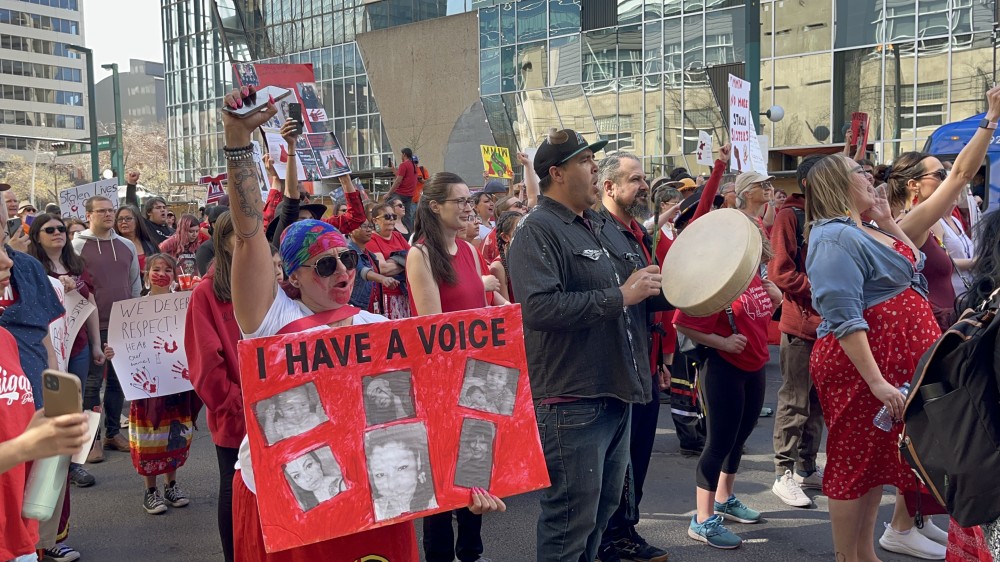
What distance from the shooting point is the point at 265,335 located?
2.66 m

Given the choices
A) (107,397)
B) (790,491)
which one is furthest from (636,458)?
(107,397)

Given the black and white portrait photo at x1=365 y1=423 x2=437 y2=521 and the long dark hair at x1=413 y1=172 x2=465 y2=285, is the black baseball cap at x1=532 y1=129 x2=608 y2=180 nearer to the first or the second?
the long dark hair at x1=413 y1=172 x2=465 y2=285

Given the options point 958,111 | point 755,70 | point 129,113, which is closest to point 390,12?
point 958,111

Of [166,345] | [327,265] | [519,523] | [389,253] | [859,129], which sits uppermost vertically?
[859,129]

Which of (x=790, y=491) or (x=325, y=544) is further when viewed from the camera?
(x=790, y=491)

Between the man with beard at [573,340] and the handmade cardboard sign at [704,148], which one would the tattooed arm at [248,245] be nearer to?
the man with beard at [573,340]

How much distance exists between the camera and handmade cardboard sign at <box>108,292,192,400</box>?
5.79 metres

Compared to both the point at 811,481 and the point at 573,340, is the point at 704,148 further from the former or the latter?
the point at 573,340

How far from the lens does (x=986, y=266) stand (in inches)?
108

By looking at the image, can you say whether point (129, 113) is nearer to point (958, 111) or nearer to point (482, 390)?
point (958, 111)

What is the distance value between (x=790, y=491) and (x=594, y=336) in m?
2.87

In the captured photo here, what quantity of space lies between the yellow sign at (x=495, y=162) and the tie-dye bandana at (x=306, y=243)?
11.5 meters

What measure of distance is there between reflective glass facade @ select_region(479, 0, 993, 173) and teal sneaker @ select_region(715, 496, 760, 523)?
18.3 m

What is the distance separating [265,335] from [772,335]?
7.31 metres
